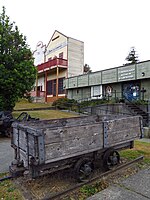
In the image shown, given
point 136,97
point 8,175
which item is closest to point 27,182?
point 8,175

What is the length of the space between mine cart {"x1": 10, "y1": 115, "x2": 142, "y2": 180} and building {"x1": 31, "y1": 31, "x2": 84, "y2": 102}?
2160 centimetres

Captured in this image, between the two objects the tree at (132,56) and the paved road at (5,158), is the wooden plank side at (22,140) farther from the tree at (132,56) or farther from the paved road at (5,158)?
the tree at (132,56)

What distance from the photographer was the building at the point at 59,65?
2641 cm

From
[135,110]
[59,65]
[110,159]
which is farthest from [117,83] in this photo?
[110,159]

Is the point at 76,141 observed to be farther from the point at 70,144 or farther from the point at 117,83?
the point at 117,83

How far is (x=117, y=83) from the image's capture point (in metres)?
18.7

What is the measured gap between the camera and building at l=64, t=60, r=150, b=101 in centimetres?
1590

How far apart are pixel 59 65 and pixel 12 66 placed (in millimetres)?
14145

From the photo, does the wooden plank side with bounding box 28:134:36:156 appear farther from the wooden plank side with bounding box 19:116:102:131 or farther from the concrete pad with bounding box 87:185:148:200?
the concrete pad with bounding box 87:185:148:200

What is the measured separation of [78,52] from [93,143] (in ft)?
82.4

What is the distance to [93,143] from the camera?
150 inches

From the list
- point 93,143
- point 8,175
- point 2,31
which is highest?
point 2,31

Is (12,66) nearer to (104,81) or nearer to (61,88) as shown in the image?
(104,81)

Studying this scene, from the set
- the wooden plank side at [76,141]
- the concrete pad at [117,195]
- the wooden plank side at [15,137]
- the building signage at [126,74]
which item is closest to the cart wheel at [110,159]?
the wooden plank side at [76,141]
